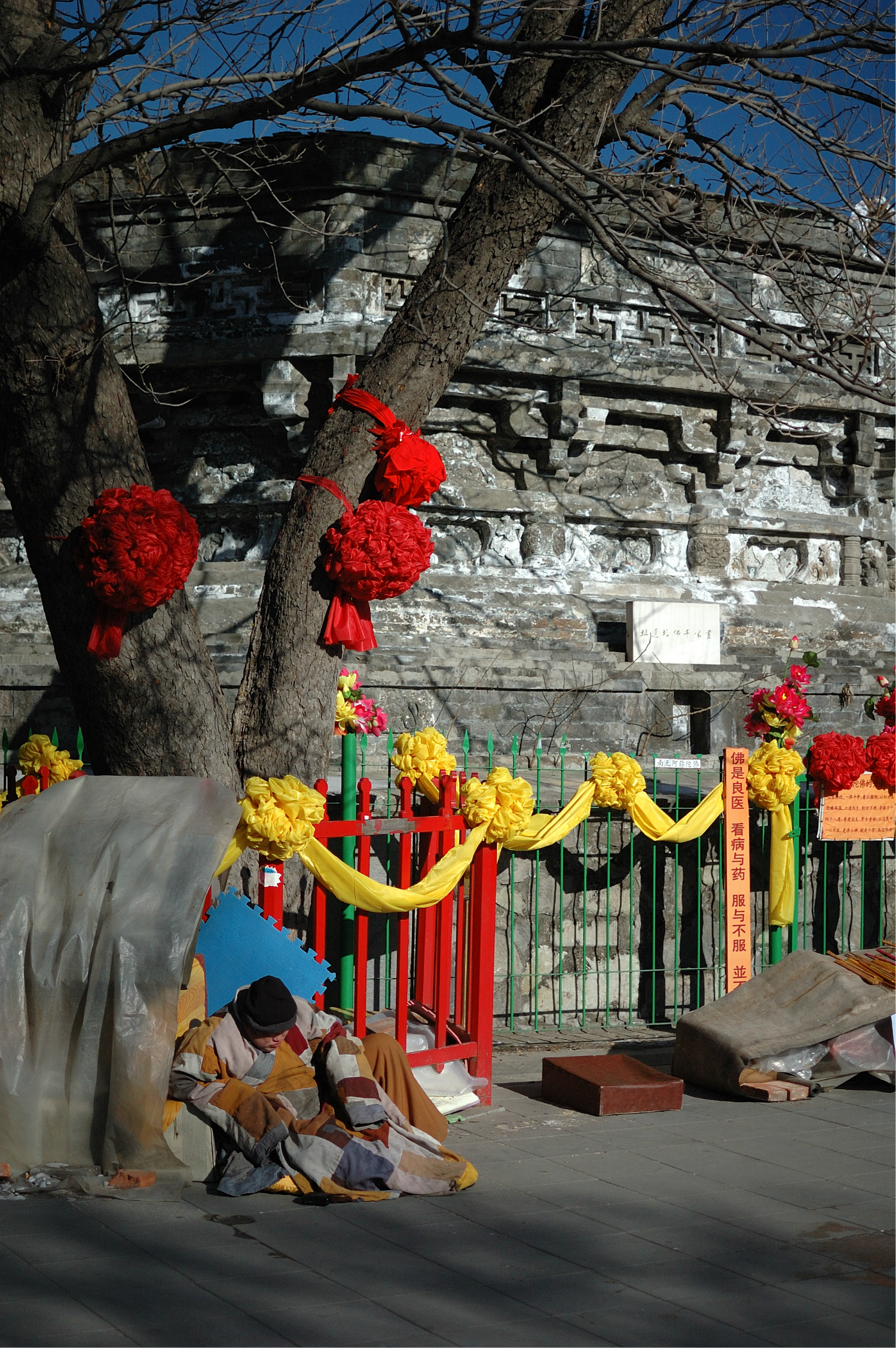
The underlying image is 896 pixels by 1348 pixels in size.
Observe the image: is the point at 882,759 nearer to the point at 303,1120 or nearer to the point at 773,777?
the point at 773,777

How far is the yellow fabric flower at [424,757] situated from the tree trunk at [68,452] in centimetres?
A: 114

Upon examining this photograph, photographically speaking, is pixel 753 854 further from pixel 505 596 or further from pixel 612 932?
pixel 505 596

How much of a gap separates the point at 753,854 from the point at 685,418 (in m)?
5.38

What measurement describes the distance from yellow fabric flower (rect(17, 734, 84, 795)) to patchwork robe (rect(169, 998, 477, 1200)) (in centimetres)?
170

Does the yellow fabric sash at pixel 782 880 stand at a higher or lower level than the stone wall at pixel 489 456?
lower

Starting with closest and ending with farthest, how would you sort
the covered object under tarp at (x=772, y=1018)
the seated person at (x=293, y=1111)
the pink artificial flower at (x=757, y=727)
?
the seated person at (x=293, y=1111) → the covered object under tarp at (x=772, y=1018) → the pink artificial flower at (x=757, y=727)

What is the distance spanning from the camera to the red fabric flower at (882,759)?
26.2 feet

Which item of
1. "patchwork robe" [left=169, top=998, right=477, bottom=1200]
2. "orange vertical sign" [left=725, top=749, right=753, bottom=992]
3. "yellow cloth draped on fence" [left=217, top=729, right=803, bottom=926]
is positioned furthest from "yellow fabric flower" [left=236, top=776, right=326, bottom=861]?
"orange vertical sign" [left=725, top=749, right=753, bottom=992]

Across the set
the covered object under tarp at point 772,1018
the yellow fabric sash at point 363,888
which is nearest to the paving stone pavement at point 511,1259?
the covered object under tarp at point 772,1018

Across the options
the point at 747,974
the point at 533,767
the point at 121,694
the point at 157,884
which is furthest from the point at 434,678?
the point at 157,884

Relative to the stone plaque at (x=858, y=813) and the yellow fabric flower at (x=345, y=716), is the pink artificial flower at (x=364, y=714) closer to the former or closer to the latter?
the yellow fabric flower at (x=345, y=716)

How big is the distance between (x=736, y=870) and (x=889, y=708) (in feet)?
5.45

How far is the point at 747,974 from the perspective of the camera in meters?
7.63

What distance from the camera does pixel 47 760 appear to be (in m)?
6.23
